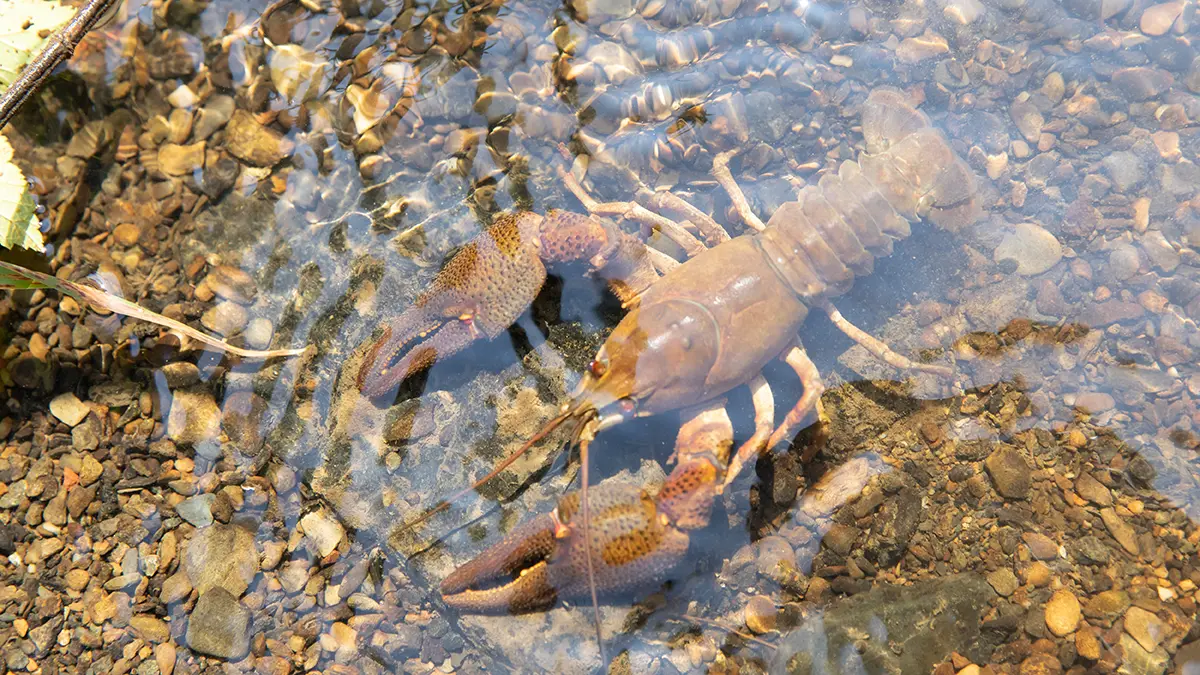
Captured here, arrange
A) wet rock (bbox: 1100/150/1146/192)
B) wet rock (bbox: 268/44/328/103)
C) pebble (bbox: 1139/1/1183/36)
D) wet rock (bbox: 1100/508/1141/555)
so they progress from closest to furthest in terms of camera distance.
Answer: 1. wet rock (bbox: 1100/508/1141/555)
2. wet rock (bbox: 1100/150/1146/192)
3. pebble (bbox: 1139/1/1183/36)
4. wet rock (bbox: 268/44/328/103)

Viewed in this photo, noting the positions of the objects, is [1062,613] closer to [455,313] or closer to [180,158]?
[455,313]

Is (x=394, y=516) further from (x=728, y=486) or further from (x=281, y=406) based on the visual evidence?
(x=728, y=486)

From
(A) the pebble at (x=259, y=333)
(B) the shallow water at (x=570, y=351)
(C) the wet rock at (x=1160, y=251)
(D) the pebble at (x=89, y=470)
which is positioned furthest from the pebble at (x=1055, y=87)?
(D) the pebble at (x=89, y=470)

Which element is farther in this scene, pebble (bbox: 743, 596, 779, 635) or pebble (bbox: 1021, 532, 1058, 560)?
pebble (bbox: 1021, 532, 1058, 560)

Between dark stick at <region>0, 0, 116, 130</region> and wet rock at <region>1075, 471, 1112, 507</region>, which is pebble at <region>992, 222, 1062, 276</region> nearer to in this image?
wet rock at <region>1075, 471, 1112, 507</region>

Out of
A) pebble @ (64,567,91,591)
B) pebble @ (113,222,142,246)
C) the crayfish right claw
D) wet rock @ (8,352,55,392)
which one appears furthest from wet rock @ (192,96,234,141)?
pebble @ (64,567,91,591)

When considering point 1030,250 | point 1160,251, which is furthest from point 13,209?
point 1160,251

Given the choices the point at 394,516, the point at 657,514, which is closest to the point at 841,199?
the point at 657,514

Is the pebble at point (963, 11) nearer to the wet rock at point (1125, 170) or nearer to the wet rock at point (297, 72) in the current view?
the wet rock at point (1125, 170)
